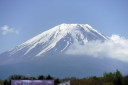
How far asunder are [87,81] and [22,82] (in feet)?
37.5

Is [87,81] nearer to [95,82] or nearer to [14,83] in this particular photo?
[95,82]

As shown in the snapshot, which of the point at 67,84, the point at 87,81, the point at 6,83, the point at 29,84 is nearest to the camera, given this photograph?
the point at 67,84

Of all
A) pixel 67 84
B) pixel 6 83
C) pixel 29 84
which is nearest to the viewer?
pixel 67 84

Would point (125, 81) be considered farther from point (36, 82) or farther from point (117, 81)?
point (36, 82)

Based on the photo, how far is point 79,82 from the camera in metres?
36.2

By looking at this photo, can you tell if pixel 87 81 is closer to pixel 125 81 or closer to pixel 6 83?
pixel 125 81

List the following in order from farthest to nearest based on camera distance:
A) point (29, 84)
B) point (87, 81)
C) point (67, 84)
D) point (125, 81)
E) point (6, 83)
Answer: point (6, 83) < point (87, 81) < point (125, 81) < point (29, 84) < point (67, 84)

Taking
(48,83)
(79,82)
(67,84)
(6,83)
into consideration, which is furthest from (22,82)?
(6,83)

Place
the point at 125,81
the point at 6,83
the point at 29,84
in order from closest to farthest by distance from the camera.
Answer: the point at 29,84 < the point at 125,81 < the point at 6,83

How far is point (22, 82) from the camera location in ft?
88.5

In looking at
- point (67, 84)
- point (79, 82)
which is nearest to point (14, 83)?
point (67, 84)

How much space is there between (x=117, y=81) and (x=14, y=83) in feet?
38.0

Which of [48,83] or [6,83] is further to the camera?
[6,83]

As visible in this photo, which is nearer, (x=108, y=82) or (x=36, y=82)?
(x=36, y=82)
